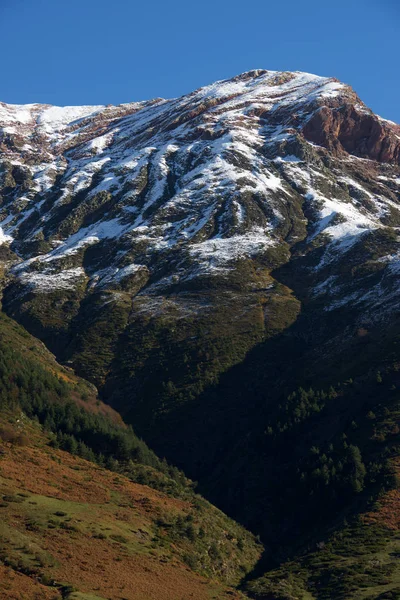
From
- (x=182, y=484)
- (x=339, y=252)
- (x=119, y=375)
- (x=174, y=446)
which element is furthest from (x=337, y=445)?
(x=339, y=252)

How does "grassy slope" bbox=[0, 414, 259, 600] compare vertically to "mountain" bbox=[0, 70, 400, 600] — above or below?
below

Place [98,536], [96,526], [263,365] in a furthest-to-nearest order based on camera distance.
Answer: [263,365]
[96,526]
[98,536]

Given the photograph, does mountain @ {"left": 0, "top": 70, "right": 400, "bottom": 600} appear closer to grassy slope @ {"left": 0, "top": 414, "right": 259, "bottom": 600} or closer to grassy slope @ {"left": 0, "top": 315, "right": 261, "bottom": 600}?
grassy slope @ {"left": 0, "top": 414, "right": 259, "bottom": 600}

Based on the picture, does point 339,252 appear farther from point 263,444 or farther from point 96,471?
point 96,471

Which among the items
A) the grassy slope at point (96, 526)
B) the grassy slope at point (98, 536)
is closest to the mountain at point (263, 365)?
the grassy slope at point (98, 536)

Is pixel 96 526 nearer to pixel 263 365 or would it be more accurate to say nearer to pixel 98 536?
pixel 98 536

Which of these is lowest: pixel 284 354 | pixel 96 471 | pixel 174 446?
pixel 96 471

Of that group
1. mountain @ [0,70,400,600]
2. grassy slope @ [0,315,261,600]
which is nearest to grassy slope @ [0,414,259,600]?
grassy slope @ [0,315,261,600]

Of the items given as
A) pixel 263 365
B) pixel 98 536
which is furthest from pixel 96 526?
pixel 263 365

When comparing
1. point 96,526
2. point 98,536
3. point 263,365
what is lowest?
point 98,536

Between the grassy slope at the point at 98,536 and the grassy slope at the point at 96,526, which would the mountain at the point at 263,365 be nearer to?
the grassy slope at the point at 98,536

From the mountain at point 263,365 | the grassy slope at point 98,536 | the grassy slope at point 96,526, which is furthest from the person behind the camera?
the mountain at point 263,365
